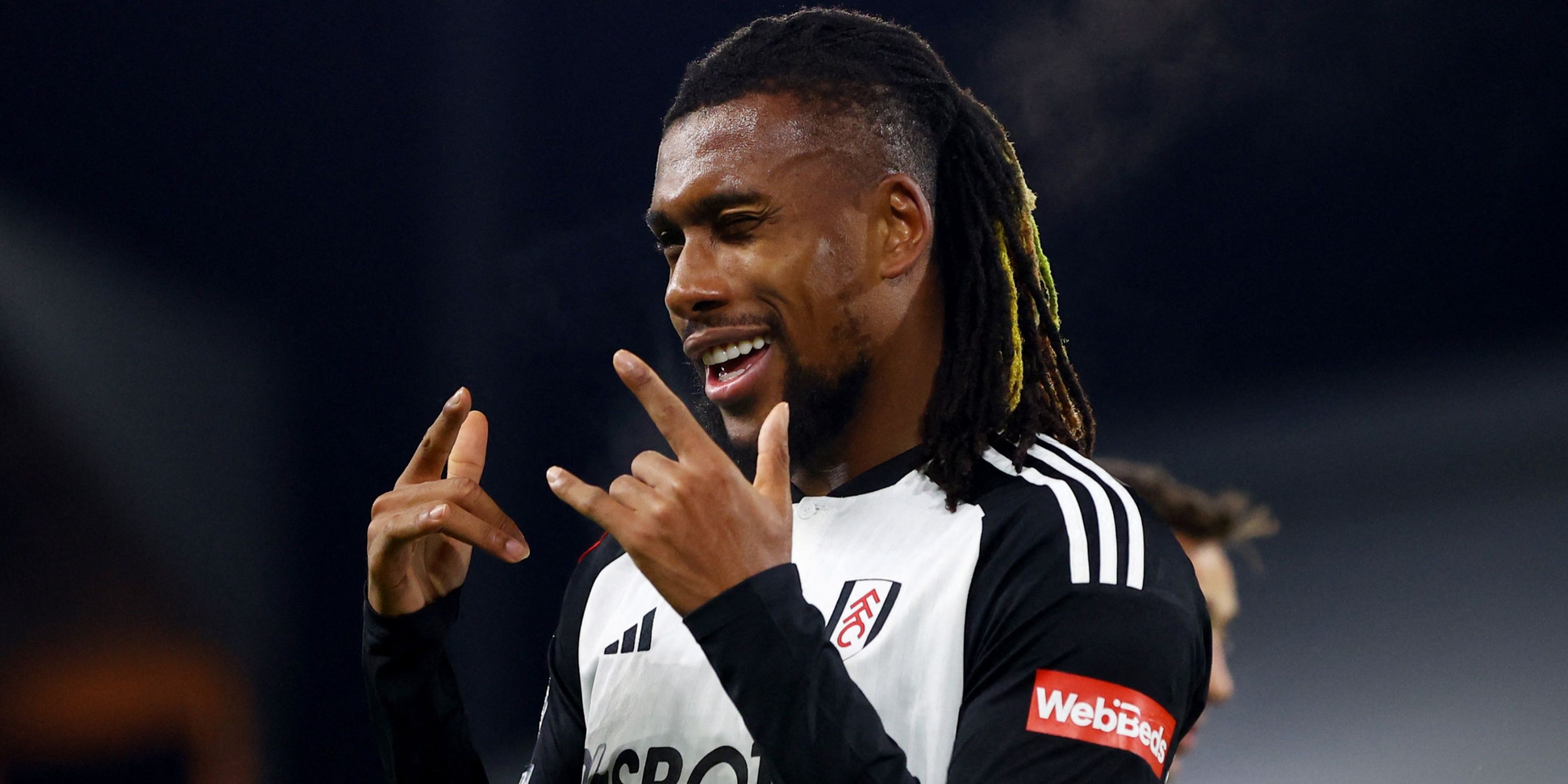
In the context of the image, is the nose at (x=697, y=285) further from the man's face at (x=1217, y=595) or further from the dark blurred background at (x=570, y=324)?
the dark blurred background at (x=570, y=324)

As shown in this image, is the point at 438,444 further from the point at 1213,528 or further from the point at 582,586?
the point at 1213,528

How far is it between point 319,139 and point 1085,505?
2789 mm

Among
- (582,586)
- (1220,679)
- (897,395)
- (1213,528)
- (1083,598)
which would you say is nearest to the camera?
(1083,598)

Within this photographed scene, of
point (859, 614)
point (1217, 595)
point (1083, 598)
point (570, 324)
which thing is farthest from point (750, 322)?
point (570, 324)

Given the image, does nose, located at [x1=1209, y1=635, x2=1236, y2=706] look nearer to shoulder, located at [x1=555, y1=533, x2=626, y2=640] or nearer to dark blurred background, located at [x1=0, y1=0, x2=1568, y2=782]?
dark blurred background, located at [x1=0, y1=0, x2=1568, y2=782]

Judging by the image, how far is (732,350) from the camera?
47.4 inches

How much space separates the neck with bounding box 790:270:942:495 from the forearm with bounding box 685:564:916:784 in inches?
14.6

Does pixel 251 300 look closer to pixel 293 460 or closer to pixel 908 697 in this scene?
pixel 293 460

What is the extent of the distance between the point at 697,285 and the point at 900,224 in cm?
21

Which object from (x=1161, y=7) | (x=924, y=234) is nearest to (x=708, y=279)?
(x=924, y=234)

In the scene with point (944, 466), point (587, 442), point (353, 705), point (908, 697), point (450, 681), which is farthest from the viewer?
point (587, 442)

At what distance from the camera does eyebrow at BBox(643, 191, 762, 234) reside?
3.85 feet

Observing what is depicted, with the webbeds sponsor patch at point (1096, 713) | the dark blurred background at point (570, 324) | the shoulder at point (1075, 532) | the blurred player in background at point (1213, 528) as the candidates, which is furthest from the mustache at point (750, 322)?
the dark blurred background at point (570, 324)

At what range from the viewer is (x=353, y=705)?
317 cm
